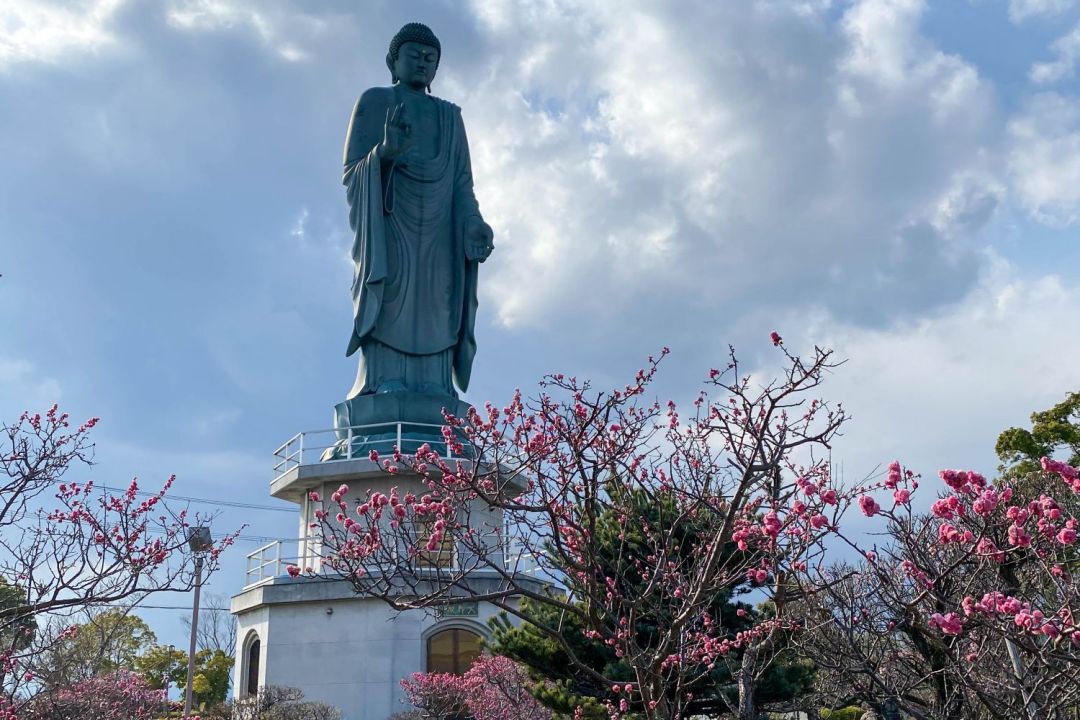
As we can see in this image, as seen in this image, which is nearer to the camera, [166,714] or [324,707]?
[324,707]

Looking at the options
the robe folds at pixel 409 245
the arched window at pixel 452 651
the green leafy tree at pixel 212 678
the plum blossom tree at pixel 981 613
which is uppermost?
the robe folds at pixel 409 245

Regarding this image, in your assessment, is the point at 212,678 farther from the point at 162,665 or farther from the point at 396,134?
the point at 396,134

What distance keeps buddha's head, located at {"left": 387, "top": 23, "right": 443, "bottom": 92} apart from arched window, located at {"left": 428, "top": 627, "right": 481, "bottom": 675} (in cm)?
1257

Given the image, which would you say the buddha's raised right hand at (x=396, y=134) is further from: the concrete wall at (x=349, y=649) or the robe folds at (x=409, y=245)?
the concrete wall at (x=349, y=649)

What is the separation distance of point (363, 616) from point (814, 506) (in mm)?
12232

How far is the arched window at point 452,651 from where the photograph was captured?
16875 millimetres

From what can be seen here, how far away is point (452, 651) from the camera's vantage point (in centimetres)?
1700

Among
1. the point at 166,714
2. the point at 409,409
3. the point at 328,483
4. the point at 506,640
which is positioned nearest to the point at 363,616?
the point at 328,483

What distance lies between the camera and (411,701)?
1570cm

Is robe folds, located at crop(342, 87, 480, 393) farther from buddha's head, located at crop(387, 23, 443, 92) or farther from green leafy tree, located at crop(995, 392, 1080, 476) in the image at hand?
green leafy tree, located at crop(995, 392, 1080, 476)

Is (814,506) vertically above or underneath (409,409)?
underneath

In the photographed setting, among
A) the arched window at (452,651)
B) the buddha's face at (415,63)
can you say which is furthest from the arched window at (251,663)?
the buddha's face at (415,63)

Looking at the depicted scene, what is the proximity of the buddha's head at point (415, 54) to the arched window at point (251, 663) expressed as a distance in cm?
1254

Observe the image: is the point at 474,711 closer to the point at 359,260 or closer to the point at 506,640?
the point at 506,640
